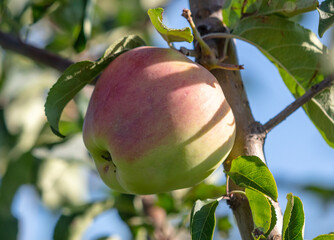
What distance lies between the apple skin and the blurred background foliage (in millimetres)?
435

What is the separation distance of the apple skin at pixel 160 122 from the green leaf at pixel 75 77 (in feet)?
0.23

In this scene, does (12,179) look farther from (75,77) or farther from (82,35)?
(75,77)

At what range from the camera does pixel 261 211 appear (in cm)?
80

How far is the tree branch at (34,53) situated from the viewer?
1.36 m

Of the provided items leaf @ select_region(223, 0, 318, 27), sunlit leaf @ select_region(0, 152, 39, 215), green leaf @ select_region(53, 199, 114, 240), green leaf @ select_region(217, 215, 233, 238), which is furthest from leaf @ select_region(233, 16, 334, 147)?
sunlit leaf @ select_region(0, 152, 39, 215)

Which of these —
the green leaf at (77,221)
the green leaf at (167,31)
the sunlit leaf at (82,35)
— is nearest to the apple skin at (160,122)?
the green leaf at (167,31)

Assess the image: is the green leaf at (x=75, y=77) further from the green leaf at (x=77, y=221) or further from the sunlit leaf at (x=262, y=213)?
the green leaf at (x=77, y=221)

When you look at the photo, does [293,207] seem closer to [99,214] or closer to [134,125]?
[134,125]

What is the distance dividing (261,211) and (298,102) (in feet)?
0.79

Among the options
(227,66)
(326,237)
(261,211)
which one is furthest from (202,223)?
(227,66)

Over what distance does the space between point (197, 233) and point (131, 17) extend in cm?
152

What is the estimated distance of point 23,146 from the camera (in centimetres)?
194

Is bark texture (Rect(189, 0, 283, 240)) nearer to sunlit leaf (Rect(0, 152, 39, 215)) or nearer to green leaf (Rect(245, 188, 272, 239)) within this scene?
green leaf (Rect(245, 188, 272, 239))

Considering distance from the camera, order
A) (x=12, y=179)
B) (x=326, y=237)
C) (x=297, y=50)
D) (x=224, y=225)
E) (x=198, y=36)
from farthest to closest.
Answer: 1. (x=12, y=179)
2. (x=224, y=225)
3. (x=297, y=50)
4. (x=198, y=36)
5. (x=326, y=237)
